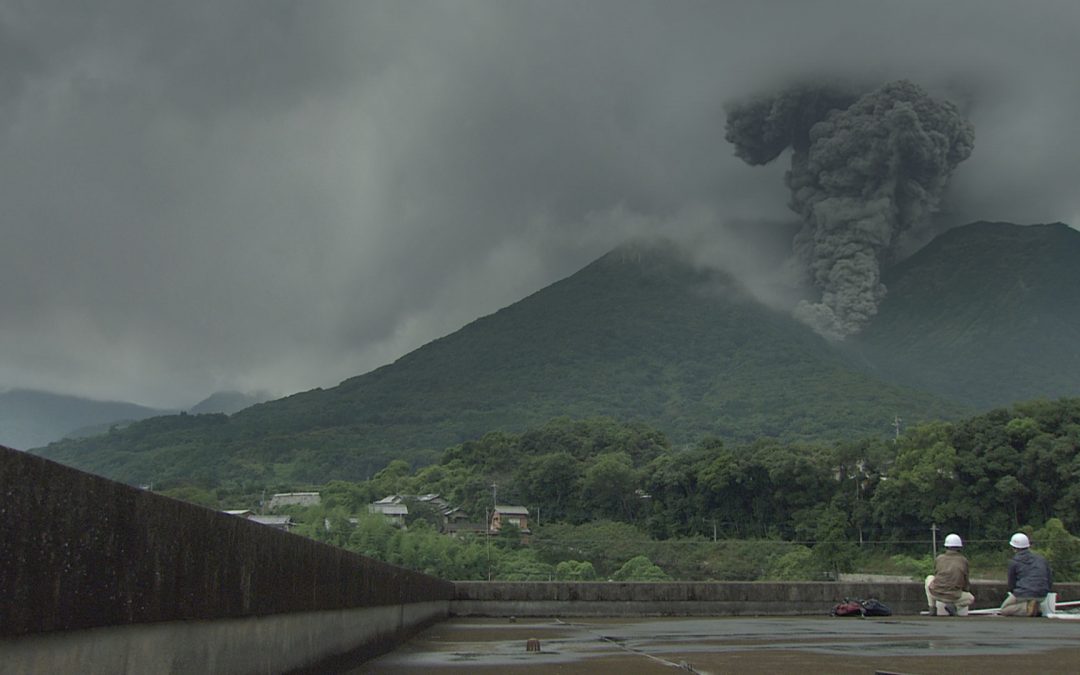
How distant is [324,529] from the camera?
107875mm

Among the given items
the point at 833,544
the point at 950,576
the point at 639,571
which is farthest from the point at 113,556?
the point at 639,571

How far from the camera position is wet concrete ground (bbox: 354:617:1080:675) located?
21.7ft

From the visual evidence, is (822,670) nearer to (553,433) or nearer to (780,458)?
(780,458)

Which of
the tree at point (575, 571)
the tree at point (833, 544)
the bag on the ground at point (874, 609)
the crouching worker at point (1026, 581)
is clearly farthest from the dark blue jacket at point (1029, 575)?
the tree at point (575, 571)

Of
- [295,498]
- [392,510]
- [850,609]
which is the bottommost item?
[850,609]

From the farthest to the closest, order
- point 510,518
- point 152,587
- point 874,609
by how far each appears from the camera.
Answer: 1. point 510,518
2. point 874,609
3. point 152,587

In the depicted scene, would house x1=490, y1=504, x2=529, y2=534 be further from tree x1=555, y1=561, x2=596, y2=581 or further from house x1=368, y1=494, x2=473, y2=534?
tree x1=555, y1=561, x2=596, y2=581

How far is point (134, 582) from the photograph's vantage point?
2.76 m

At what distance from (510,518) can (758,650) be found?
114 metres

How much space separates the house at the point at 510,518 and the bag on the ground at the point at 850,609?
97819 mm

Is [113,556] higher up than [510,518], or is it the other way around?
[113,556]

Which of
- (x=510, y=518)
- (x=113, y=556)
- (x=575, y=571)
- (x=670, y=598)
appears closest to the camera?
(x=113, y=556)

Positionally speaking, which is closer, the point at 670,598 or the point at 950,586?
the point at 950,586

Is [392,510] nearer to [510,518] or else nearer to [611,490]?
[510,518]
